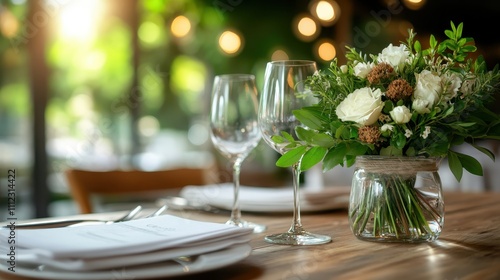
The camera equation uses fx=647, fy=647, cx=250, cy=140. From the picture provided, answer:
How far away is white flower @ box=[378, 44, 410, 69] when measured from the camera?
96 centimetres

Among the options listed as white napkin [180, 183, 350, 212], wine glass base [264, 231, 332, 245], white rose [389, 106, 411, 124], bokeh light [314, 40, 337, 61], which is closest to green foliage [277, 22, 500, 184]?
white rose [389, 106, 411, 124]

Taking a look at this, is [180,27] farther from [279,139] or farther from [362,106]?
[362,106]

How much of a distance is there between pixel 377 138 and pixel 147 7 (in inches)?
164

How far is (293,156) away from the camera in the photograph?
0.98m

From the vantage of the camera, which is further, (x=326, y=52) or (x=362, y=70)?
(x=326, y=52)

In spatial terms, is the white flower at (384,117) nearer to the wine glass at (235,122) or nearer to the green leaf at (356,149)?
the green leaf at (356,149)

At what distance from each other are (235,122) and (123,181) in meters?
0.77

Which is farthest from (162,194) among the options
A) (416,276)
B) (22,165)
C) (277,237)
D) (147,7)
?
(147,7)

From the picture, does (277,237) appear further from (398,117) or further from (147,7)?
(147,7)

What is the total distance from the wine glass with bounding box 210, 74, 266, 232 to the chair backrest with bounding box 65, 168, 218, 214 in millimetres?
652

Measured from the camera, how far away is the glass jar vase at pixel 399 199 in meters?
0.95

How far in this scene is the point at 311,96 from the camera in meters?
1.02

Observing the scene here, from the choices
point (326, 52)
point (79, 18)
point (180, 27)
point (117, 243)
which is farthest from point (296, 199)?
point (326, 52)

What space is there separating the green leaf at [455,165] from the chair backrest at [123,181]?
103 cm
